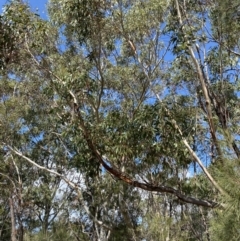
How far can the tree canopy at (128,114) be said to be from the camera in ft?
25.1

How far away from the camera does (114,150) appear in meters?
7.93

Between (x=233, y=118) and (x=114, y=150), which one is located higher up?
(x=233, y=118)

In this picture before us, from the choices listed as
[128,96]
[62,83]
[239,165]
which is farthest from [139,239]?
[239,165]

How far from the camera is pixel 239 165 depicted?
4.63 meters

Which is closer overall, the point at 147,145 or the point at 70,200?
the point at 147,145

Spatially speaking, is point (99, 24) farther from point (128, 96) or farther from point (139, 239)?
point (139, 239)

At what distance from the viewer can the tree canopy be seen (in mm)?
7645

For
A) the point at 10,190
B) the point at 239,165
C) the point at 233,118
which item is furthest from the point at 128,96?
the point at 239,165

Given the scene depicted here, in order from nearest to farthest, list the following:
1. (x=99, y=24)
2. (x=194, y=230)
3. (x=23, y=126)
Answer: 1. (x=99, y=24)
2. (x=194, y=230)
3. (x=23, y=126)

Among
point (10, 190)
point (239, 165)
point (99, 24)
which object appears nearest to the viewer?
point (239, 165)

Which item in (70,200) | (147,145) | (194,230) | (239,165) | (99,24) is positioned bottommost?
(239,165)

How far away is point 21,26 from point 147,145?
2828 mm

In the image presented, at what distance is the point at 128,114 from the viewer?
944cm

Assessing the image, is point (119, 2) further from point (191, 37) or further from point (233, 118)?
point (233, 118)
